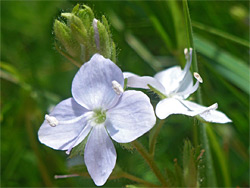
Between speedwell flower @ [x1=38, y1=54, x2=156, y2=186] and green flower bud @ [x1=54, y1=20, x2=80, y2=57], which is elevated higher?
green flower bud @ [x1=54, y1=20, x2=80, y2=57]

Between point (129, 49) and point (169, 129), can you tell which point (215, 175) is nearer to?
point (169, 129)

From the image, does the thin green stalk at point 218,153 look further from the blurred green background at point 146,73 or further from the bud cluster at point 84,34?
the bud cluster at point 84,34

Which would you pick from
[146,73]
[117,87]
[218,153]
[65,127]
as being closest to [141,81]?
[117,87]

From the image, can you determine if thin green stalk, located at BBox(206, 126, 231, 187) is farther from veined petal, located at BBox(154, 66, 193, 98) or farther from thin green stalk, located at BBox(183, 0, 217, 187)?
veined petal, located at BBox(154, 66, 193, 98)

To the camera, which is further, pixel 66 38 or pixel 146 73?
pixel 146 73

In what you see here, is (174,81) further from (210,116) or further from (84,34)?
(84,34)

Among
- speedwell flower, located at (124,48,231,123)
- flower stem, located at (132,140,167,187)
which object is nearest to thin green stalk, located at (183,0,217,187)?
speedwell flower, located at (124,48,231,123)

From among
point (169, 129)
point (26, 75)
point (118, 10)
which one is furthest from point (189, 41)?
point (26, 75)

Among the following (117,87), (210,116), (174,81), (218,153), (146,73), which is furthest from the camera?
(146,73)
